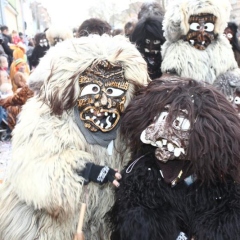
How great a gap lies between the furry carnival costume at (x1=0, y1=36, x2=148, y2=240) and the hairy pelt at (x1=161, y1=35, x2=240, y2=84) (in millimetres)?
776

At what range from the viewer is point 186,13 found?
7.14ft

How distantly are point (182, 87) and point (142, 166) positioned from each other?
313mm

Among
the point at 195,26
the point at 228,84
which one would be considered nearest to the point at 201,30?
the point at 195,26

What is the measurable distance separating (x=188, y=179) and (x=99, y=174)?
35 centimetres

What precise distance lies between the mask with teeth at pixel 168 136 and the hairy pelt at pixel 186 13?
3.70 ft

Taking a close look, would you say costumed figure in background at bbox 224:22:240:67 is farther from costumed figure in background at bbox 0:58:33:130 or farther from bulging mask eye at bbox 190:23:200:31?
costumed figure in background at bbox 0:58:33:130

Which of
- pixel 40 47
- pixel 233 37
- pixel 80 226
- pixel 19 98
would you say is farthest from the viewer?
pixel 40 47

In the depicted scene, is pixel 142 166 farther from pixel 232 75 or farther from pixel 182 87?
pixel 232 75

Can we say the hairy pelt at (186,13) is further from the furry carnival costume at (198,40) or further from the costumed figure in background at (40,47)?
the costumed figure in background at (40,47)

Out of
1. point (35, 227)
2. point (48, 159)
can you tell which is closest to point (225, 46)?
point (48, 159)

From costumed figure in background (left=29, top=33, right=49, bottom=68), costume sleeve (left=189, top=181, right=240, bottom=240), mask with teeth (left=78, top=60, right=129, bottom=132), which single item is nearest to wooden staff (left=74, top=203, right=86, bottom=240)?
mask with teeth (left=78, top=60, right=129, bottom=132)

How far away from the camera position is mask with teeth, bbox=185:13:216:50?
214 centimetres

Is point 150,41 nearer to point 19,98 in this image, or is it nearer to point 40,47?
point 19,98

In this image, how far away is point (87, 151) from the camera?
4.93ft
